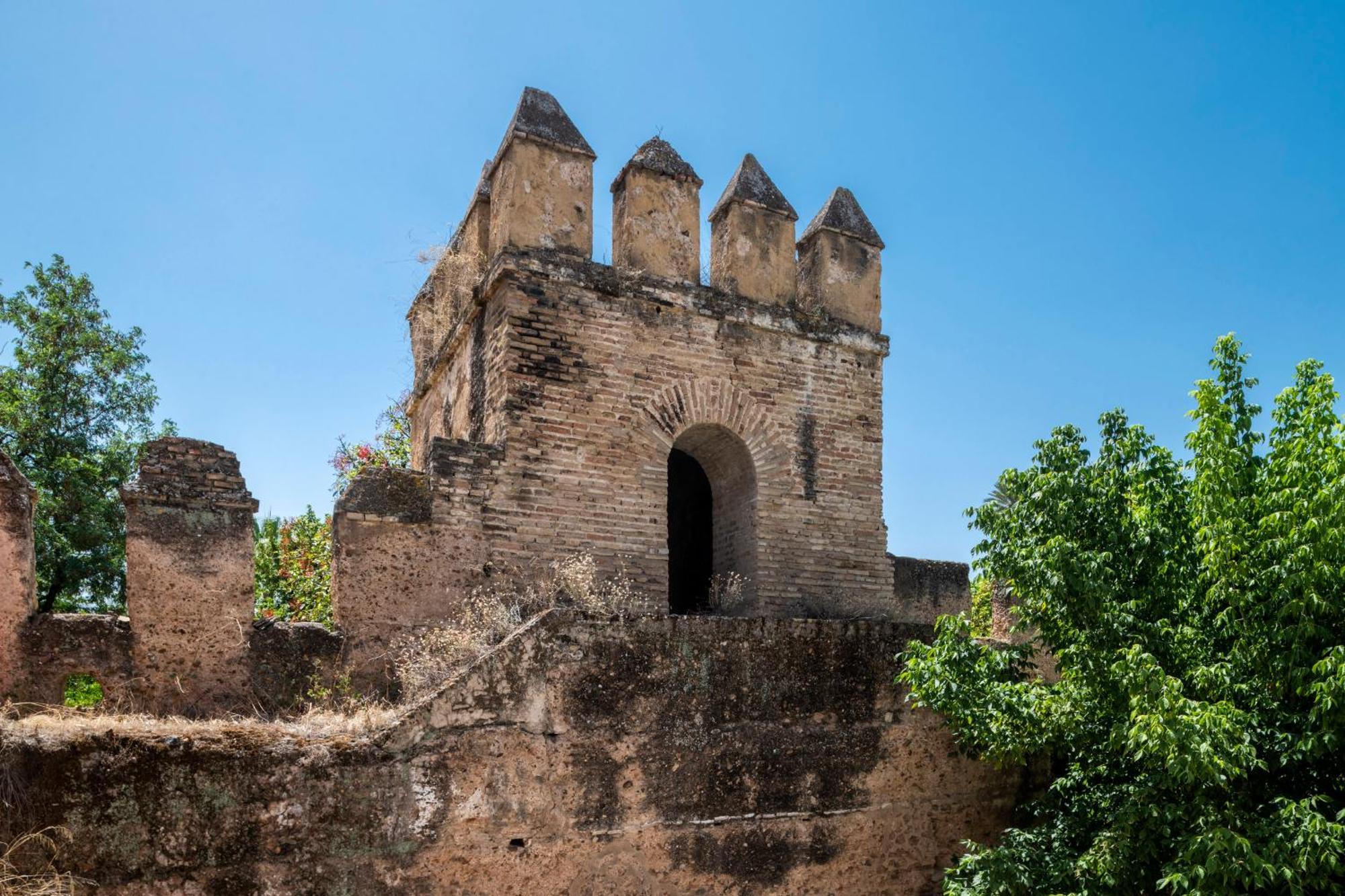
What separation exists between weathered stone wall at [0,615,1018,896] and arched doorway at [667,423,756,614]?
7.68 feet

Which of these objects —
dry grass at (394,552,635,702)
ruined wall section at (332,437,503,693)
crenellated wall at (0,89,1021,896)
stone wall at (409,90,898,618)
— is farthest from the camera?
stone wall at (409,90,898,618)

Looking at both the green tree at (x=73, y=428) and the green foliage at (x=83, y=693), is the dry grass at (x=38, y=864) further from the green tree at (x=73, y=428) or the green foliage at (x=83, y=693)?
the green tree at (x=73, y=428)

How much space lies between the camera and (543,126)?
949 cm

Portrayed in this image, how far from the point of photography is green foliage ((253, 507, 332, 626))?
15.7 metres

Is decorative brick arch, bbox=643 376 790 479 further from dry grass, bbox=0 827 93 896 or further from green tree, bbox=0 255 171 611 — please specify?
green tree, bbox=0 255 171 611

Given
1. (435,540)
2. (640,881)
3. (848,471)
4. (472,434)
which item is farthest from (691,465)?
(640,881)

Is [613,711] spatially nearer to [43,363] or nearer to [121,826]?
[121,826]

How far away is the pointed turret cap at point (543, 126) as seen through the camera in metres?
9.38

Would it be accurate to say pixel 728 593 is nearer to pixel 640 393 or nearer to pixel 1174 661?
pixel 640 393


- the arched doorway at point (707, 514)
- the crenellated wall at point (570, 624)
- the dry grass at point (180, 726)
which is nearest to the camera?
the dry grass at point (180, 726)

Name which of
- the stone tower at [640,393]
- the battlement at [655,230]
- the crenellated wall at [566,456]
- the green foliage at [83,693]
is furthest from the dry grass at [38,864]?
the battlement at [655,230]

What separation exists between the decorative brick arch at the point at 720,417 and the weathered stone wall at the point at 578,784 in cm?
244

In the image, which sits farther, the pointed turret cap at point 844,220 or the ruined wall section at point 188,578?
the pointed turret cap at point 844,220

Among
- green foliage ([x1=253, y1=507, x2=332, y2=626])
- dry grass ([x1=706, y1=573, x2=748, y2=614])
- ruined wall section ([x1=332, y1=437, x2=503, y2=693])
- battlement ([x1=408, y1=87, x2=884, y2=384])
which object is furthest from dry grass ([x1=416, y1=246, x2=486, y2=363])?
green foliage ([x1=253, y1=507, x2=332, y2=626])
